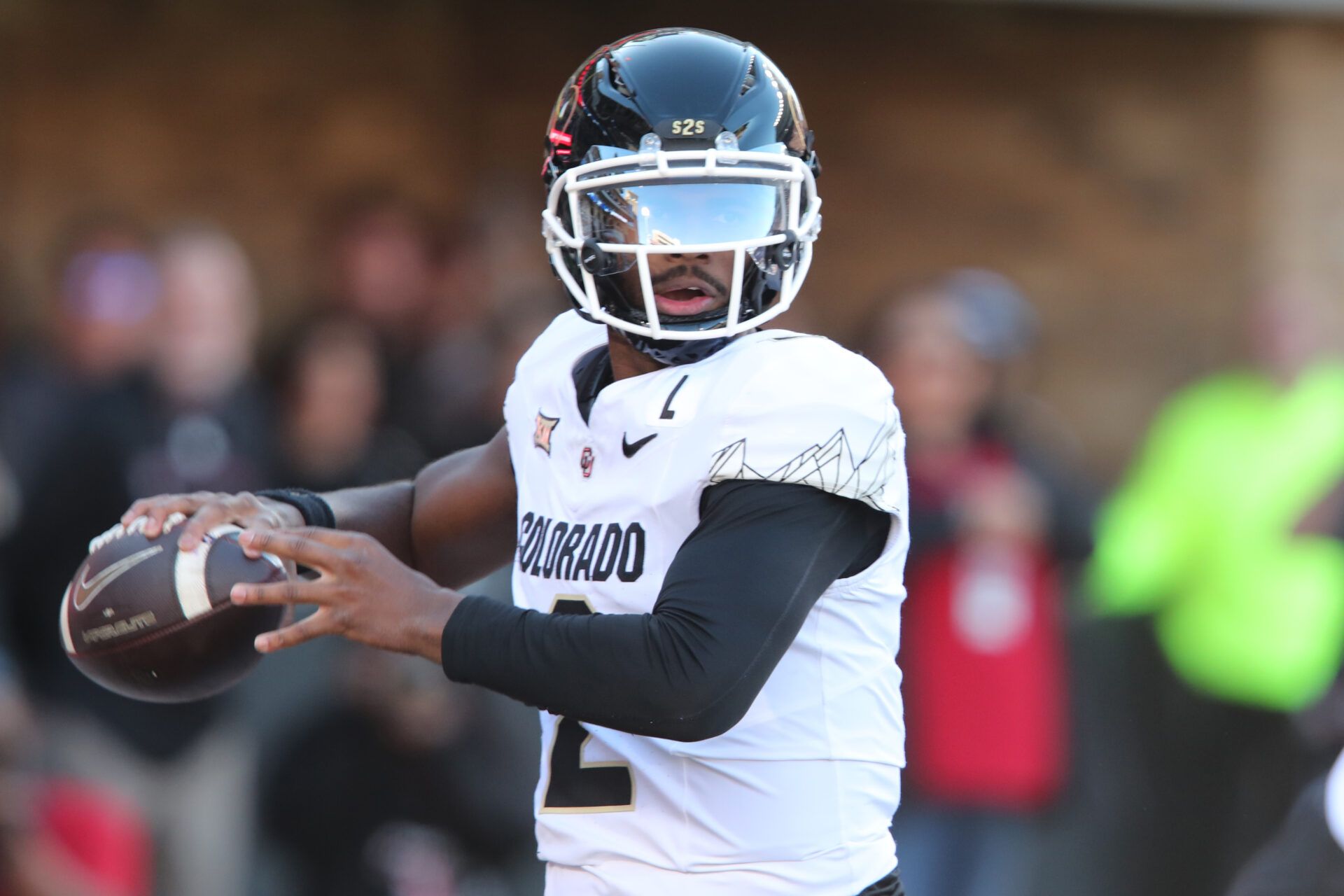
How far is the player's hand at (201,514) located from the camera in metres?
2.81

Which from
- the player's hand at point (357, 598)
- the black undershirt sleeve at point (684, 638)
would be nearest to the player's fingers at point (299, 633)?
the player's hand at point (357, 598)

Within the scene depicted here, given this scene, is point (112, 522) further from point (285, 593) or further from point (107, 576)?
point (285, 593)

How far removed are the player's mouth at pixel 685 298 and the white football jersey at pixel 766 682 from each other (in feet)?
0.27

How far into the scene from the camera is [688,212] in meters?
2.76

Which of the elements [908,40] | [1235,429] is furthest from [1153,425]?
[908,40]

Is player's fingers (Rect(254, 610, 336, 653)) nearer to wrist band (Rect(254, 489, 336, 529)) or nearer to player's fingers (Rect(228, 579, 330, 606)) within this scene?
player's fingers (Rect(228, 579, 330, 606))

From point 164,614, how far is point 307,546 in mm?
357

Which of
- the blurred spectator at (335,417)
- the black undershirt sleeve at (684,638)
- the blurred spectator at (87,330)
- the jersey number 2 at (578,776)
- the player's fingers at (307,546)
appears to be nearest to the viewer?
the black undershirt sleeve at (684,638)

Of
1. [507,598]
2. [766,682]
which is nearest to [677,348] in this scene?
[766,682]

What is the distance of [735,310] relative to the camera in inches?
108

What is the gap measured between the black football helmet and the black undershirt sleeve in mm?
381

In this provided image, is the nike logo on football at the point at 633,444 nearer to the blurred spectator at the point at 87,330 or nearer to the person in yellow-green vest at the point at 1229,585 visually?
the blurred spectator at the point at 87,330

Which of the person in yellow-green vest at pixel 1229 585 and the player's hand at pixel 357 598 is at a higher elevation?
the player's hand at pixel 357 598

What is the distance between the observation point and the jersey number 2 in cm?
272
